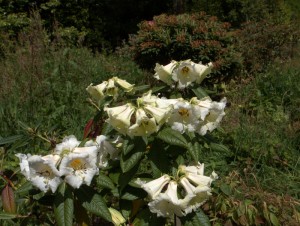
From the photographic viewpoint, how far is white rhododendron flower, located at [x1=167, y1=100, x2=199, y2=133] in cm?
170

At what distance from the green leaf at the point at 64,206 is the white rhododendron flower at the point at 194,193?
1.30ft

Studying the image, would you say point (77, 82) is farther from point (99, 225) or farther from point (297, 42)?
point (297, 42)

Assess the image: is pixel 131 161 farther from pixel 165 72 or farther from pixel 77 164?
pixel 165 72

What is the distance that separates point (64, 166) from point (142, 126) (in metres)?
0.29

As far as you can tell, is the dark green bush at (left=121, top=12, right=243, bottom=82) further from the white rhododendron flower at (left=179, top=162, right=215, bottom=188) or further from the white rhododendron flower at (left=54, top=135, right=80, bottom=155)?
the white rhododendron flower at (left=54, top=135, right=80, bottom=155)

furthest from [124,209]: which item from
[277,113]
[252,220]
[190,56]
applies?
[190,56]

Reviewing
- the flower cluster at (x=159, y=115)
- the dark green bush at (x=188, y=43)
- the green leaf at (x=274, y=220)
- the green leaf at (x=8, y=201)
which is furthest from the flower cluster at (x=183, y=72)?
the dark green bush at (x=188, y=43)

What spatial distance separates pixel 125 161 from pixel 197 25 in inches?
186

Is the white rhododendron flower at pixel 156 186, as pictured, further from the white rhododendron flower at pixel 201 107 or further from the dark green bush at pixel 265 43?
the dark green bush at pixel 265 43

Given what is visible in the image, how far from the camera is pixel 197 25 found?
244 inches

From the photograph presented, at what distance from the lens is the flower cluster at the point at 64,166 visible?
159 cm

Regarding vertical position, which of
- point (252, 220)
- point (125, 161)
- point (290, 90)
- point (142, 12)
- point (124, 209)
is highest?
point (125, 161)

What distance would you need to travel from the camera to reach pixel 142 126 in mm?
1642

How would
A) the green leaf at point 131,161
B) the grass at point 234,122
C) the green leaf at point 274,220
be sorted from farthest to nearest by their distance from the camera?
the grass at point 234,122 < the green leaf at point 274,220 < the green leaf at point 131,161
